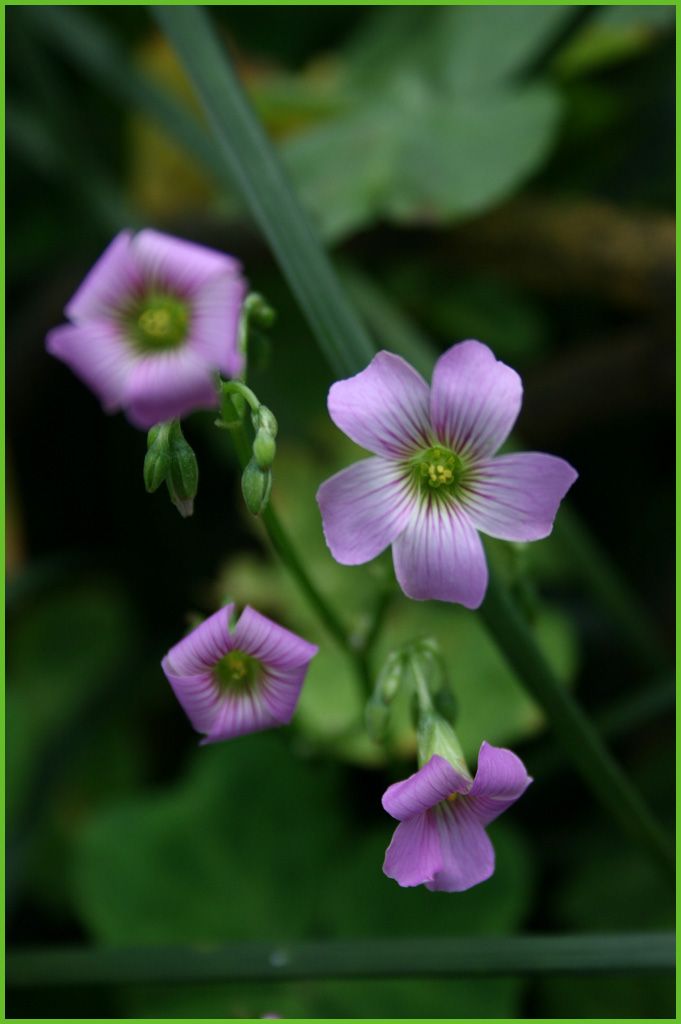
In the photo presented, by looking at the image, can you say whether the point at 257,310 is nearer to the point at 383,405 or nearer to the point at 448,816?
the point at 383,405

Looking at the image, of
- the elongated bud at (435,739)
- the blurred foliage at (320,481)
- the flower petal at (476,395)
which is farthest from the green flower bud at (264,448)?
the blurred foliage at (320,481)

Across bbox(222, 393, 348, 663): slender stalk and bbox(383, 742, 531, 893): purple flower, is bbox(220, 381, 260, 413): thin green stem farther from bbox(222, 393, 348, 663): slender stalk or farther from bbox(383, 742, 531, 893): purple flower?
bbox(383, 742, 531, 893): purple flower

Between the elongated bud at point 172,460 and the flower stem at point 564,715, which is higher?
the elongated bud at point 172,460

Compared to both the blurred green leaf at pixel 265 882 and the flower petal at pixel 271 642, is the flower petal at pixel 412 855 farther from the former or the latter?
the blurred green leaf at pixel 265 882

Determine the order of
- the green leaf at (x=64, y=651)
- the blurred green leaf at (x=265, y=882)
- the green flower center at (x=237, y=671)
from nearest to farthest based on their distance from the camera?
the green flower center at (x=237, y=671), the blurred green leaf at (x=265, y=882), the green leaf at (x=64, y=651)

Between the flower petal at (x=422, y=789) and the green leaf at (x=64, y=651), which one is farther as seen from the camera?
the green leaf at (x=64, y=651)

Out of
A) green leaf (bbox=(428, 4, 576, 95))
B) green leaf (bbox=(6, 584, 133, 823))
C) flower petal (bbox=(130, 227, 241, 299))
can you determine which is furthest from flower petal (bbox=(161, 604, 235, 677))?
green leaf (bbox=(428, 4, 576, 95))

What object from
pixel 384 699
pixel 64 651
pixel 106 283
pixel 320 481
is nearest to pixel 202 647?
pixel 384 699
